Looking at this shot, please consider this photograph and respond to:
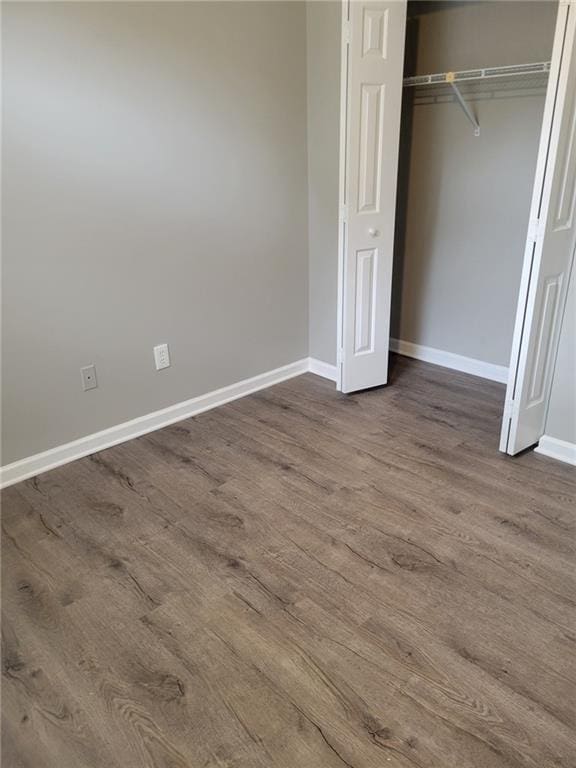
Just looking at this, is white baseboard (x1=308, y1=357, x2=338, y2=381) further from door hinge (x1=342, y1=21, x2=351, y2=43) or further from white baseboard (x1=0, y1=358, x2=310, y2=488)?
door hinge (x1=342, y1=21, x2=351, y2=43)

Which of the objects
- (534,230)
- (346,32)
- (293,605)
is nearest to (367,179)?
(346,32)

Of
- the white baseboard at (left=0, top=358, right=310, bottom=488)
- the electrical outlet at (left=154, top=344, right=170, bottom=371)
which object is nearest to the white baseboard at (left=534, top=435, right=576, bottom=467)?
the white baseboard at (left=0, top=358, right=310, bottom=488)

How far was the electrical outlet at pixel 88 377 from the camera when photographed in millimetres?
2660

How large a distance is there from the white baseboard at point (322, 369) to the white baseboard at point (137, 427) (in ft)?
0.13

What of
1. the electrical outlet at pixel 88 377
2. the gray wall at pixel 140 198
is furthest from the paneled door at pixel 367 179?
the electrical outlet at pixel 88 377

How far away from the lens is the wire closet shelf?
2781 millimetres

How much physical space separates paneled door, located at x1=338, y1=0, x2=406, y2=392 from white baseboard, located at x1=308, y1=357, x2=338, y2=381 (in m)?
0.23

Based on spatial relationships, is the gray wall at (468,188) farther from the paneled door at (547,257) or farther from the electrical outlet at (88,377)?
the electrical outlet at (88,377)

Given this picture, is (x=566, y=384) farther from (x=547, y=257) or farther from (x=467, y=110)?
(x=467, y=110)

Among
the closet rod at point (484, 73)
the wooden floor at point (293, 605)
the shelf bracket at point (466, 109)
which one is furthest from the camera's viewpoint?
the shelf bracket at point (466, 109)

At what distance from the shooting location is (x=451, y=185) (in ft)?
11.4

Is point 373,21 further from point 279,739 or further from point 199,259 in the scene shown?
point 279,739

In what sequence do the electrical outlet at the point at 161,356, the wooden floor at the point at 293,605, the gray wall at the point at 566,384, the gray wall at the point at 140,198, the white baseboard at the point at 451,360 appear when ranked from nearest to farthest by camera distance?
the wooden floor at the point at 293,605
the gray wall at the point at 140,198
the gray wall at the point at 566,384
the electrical outlet at the point at 161,356
the white baseboard at the point at 451,360

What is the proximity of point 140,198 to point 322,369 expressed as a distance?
162 centimetres
